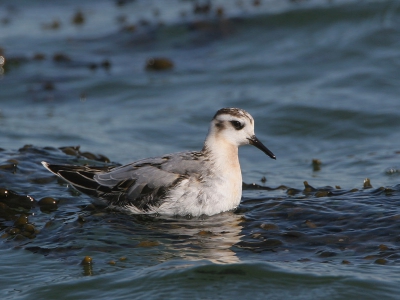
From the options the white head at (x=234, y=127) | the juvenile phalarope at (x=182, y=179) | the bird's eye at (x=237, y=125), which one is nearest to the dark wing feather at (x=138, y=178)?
the juvenile phalarope at (x=182, y=179)

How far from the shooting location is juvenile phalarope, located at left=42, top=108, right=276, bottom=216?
27.0 ft

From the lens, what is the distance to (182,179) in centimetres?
829

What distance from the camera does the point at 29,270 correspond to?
7180 millimetres

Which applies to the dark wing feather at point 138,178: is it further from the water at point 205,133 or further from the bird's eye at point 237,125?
the bird's eye at point 237,125

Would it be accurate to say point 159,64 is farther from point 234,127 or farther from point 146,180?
point 146,180

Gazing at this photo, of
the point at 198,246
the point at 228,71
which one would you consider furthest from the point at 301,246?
the point at 228,71

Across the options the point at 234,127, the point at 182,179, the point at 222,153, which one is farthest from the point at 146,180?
the point at 234,127

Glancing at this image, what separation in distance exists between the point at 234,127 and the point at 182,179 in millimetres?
994

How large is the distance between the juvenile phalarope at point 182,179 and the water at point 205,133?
193 mm

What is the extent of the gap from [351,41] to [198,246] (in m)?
11.3

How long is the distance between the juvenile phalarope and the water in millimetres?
193

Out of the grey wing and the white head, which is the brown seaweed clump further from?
the grey wing

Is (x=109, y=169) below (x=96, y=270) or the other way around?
the other way around

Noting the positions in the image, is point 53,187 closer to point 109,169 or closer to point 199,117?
point 109,169
